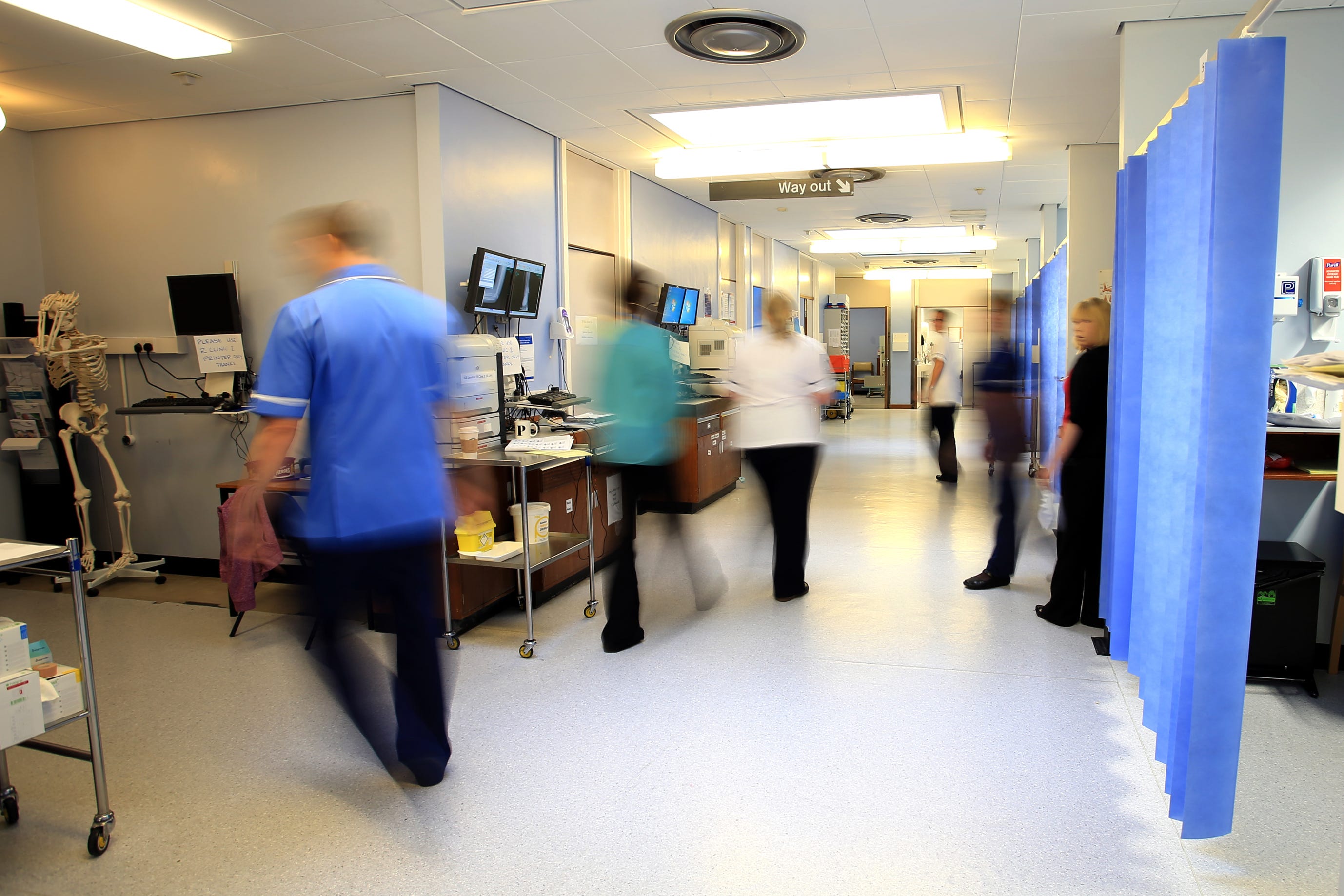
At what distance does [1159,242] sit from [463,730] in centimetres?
288

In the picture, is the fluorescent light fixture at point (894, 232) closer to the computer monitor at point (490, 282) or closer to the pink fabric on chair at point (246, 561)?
the computer monitor at point (490, 282)

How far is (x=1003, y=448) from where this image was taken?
4.65 m

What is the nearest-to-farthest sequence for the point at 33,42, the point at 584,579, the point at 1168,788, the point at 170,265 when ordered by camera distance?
the point at 1168,788
the point at 33,42
the point at 584,579
the point at 170,265

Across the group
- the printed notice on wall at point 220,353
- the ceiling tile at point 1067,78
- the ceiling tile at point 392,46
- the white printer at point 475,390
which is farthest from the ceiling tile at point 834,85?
the printed notice on wall at point 220,353

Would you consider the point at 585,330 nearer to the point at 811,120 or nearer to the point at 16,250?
the point at 811,120

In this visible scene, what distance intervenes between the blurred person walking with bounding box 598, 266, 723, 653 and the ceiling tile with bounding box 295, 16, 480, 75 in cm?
182

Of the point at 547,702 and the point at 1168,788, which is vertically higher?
the point at 1168,788

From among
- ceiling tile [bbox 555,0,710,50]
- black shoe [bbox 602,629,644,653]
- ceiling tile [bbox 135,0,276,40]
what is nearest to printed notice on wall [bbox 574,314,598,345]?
ceiling tile [bbox 555,0,710,50]

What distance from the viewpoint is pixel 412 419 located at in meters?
2.51

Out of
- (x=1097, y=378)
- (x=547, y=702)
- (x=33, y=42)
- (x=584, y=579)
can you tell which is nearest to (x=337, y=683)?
(x=547, y=702)

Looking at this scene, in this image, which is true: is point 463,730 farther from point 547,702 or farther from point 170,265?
point 170,265

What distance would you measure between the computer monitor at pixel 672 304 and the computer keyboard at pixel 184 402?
14.1 ft

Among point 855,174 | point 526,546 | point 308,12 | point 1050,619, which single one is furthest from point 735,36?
point 855,174

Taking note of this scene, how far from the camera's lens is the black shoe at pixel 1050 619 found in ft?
13.9
